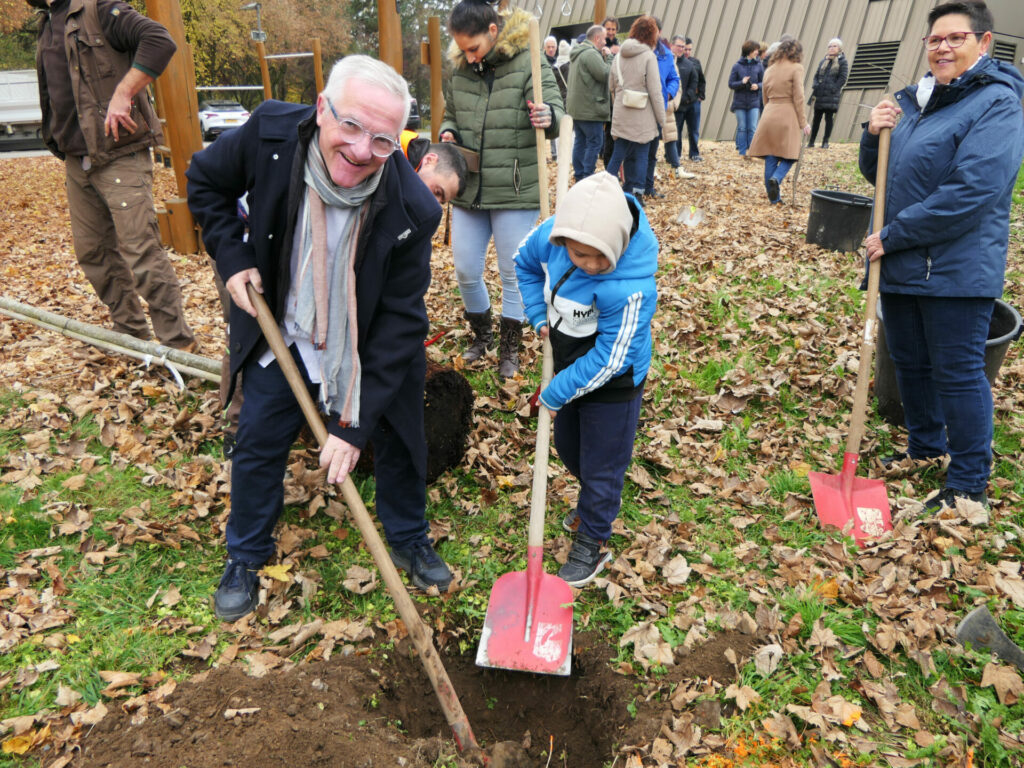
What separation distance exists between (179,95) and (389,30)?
2.30m

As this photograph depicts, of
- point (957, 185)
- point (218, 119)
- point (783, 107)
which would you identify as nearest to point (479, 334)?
point (957, 185)

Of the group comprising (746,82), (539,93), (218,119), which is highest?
(746,82)

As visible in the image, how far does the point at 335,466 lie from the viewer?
2518 millimetres

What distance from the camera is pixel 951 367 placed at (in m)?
3.46

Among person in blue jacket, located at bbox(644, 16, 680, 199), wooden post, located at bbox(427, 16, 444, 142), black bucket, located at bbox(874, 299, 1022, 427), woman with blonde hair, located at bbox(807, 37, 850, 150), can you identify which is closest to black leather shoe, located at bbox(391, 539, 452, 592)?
black bucket, located at bbox(874, 299, 1022, 427)

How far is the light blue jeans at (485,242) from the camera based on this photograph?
4.44 meters

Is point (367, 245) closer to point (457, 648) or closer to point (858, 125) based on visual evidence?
point (457, 648)

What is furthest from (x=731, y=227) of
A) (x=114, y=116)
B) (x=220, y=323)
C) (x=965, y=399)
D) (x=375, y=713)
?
(x=375, y=713)

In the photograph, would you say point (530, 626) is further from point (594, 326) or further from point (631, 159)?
point (631, 159)

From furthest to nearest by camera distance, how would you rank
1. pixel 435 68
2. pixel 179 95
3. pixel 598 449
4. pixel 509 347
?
pixel 435 68 → pixel 179 95 → pixel 509 347 → pixel 598 449

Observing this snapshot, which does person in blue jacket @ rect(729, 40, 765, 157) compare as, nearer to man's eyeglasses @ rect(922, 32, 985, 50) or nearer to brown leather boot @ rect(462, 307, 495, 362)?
brown leather boot @ rect(462, 307, 495, 362)

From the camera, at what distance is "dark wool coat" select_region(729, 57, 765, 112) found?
38.2ft

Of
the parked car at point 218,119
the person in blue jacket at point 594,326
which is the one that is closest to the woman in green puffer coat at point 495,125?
the person in blue jacket at point 594,326

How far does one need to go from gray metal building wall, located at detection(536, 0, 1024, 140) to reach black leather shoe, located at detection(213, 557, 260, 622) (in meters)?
13.6
